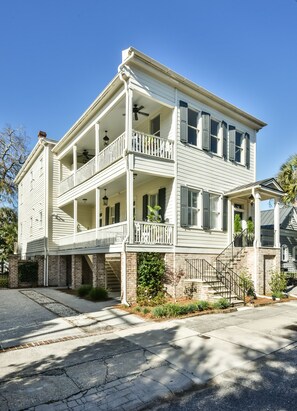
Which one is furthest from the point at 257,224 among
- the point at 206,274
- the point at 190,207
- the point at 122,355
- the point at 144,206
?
the point at 122,355

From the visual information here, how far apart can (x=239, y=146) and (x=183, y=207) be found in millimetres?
6366

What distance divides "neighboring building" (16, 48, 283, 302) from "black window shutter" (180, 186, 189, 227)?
0.05 metres

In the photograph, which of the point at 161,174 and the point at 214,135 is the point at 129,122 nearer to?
the point at 161,174

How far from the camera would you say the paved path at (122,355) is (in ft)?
15.2

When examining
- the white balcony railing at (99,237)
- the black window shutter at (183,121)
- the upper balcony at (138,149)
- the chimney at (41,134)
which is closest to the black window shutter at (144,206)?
the white balcony railing at (99,237)

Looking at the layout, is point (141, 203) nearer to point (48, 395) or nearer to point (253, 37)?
point (253, 37)

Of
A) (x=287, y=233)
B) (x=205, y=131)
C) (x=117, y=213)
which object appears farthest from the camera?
(x=287, y=233)

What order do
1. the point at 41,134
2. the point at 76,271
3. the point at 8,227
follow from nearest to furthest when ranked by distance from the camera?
1. the point at 76,271
2. the point at 41,134
3. the point at 8,227

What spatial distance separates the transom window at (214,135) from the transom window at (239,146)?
1775mm

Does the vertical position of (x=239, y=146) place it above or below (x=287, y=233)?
above

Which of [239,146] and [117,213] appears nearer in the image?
[239,146]

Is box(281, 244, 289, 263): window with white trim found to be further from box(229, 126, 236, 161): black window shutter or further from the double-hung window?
the double-hung window

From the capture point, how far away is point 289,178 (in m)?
22.8

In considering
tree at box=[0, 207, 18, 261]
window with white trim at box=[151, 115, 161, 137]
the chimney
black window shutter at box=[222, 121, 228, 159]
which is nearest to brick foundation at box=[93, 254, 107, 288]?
window with white trim at box=[151, 115, 161, 137]
